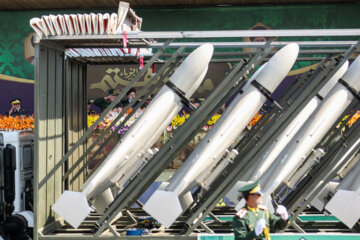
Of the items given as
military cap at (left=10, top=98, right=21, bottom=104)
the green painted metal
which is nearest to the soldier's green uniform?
the green painted metal

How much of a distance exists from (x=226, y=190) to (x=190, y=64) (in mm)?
1689

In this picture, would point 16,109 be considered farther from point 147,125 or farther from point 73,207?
point 147,125

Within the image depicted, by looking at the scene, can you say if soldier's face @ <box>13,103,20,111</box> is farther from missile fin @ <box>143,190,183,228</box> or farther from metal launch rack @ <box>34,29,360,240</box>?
missile fin @ <box>143,190,183,228</box>

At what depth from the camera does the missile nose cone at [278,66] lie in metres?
7.05

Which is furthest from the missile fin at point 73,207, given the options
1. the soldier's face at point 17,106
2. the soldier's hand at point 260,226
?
the soldier's face at point 17,106

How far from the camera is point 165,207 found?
660cm

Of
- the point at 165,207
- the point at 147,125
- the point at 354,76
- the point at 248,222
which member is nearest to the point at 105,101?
the point at 147,125

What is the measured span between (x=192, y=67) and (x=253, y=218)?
8.44 ft

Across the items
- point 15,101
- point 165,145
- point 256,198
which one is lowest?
point 15,101

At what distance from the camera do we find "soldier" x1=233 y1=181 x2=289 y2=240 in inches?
197

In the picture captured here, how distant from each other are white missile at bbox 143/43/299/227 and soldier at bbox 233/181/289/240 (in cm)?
165

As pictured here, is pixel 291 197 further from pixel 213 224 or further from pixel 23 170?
pixel 23 170

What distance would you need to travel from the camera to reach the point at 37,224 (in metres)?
6.87

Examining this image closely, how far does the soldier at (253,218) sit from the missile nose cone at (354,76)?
2.61m
